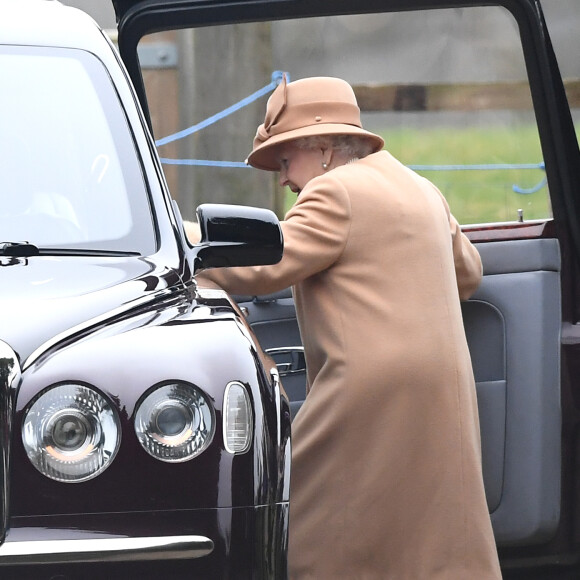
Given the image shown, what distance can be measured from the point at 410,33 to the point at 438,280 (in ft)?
2.97

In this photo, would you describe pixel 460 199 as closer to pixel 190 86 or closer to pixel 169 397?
pixel 190 86

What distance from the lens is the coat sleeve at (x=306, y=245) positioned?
357 cm

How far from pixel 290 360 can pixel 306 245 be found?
742mm

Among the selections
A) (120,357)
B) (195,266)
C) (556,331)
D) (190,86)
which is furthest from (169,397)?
(190,86)

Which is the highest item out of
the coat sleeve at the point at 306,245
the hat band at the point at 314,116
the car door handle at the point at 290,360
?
the hat band at the point at 314,116

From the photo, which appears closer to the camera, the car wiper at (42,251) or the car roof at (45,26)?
the car wiper at (42,251)

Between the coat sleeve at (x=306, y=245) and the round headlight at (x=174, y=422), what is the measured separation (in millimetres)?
1088

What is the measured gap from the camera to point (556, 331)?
411 cm

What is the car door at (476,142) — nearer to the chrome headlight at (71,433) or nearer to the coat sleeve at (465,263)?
A: the coat sleeve at (465,263)

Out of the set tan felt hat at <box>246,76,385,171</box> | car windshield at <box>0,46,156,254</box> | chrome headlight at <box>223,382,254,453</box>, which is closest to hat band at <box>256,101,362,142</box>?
tan felt hat at <box>246,76,385,171</box>

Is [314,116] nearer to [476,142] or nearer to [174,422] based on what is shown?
[476,142]

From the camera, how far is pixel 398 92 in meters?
4.32

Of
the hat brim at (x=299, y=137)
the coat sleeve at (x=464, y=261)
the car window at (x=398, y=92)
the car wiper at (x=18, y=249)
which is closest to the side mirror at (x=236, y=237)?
the car wiper at (x=18, y=249)

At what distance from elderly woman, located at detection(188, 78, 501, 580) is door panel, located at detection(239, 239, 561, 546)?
0.38 meters
